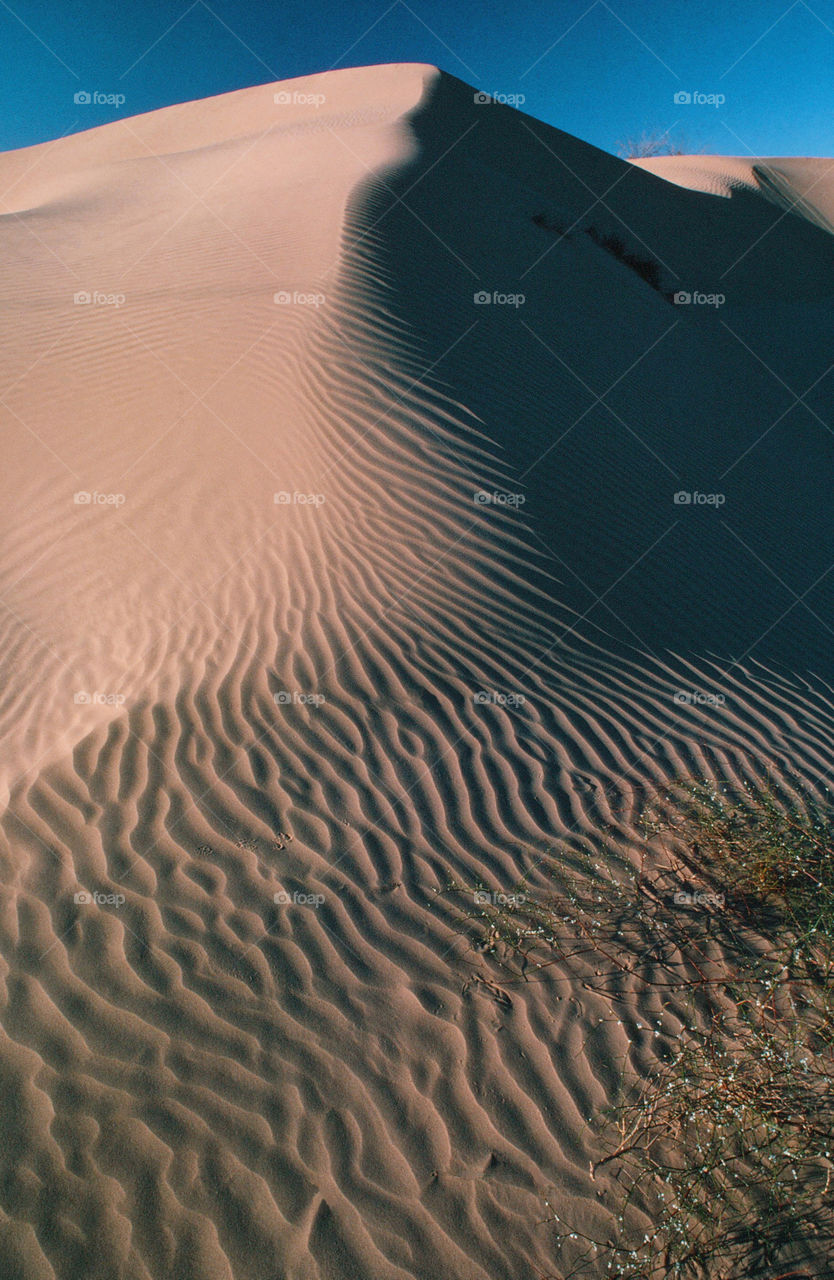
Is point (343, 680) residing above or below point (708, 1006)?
below

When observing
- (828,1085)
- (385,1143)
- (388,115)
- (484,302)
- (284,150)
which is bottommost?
(385,1143)

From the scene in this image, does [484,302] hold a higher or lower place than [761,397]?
lower

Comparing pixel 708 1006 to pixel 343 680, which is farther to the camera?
pixel 343 680

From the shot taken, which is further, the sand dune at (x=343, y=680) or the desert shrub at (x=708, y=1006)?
the sand dune at (x=343, y=680)

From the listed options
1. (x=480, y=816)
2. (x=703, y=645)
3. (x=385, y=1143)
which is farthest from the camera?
(x=703, y=645)

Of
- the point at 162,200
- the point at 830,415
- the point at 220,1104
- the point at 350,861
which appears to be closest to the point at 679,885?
the point at 350,861

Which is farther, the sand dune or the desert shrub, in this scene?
the sand dune

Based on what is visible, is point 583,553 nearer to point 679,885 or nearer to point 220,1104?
point 679,885

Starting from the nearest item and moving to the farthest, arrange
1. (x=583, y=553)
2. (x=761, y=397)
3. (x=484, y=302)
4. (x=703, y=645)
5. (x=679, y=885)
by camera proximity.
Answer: (x=679, y=885) → (x=703, y=645) → (x=583, y=553) → (x=484, y=302) → (x=761, y=397)
